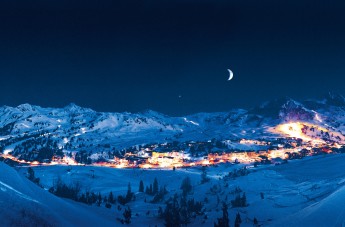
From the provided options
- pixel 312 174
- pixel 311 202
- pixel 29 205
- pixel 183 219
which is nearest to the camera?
pixel 29 205

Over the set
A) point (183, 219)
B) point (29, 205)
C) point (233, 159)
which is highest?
point (233, 159)

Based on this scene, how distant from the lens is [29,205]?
3189 centimetres

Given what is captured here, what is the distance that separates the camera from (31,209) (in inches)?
1231

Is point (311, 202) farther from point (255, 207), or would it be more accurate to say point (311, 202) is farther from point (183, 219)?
point (183, 219)

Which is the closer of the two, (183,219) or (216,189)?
(183,219)

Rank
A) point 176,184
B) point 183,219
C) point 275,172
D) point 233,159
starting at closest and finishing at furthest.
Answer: point 183,219, point 275,172, point 176,184, point 233,159

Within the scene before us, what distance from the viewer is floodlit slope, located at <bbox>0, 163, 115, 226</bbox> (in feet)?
95.2

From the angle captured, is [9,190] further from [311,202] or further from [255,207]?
[311,202]

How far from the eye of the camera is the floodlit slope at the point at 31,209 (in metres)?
29.0

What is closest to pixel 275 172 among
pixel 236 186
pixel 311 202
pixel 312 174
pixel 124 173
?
pixel 312 174

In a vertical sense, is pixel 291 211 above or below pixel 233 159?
below

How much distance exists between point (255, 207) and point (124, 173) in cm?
9086

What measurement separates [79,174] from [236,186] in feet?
224

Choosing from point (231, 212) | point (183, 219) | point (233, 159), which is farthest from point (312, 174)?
point (233, 159)
